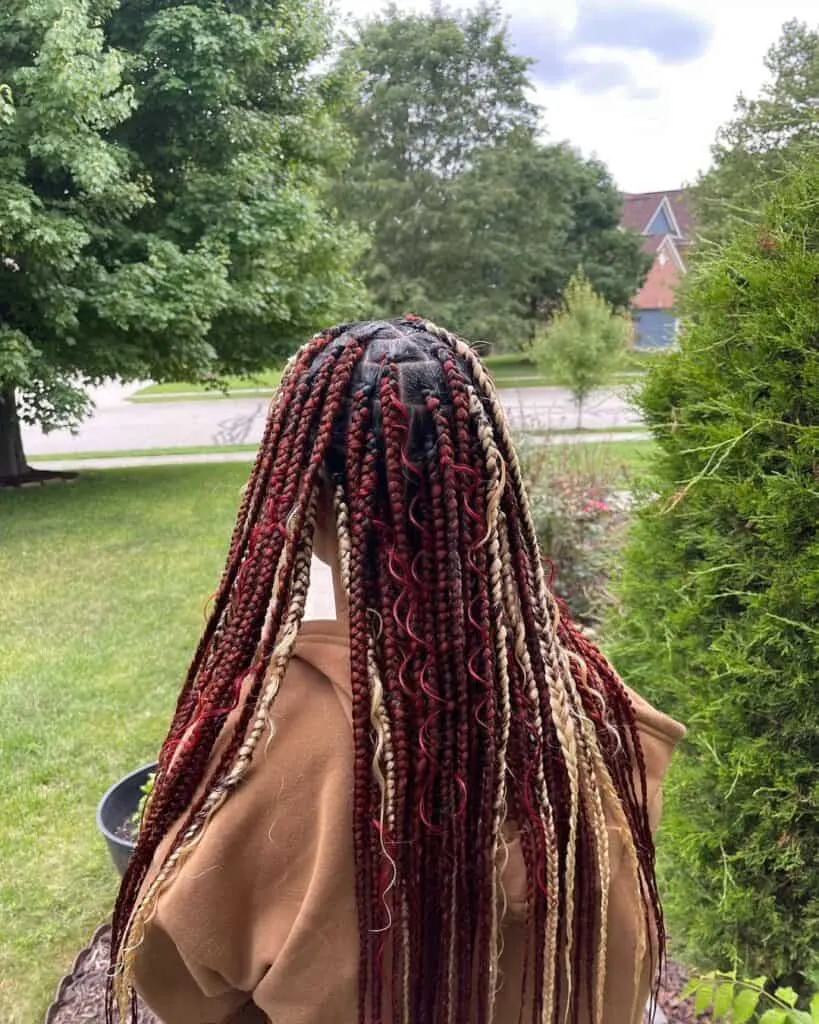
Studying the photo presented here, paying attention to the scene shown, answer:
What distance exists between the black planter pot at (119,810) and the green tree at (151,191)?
685 centimetres

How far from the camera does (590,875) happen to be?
4.27ft

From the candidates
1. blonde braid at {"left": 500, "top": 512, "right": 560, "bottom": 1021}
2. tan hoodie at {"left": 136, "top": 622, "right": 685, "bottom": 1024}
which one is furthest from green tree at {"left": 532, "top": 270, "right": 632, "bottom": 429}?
tan hoodie at {"left": 136, "top": 622, "right": 685, "bottom": 1024}

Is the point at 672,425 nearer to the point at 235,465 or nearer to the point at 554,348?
the point at 235,465

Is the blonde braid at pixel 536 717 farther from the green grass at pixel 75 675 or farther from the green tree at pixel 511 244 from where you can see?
the green tree at pixel 511 244

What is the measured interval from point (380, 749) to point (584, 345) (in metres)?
17.3

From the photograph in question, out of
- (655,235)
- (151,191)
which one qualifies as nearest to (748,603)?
(151,191)

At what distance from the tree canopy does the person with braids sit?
99.6 feet

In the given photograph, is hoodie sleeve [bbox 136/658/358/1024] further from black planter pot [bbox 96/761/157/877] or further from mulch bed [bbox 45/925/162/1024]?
black planter pot [bbox 96/761/157/877]

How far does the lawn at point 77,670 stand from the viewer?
3502 mm

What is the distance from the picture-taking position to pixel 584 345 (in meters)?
17.5

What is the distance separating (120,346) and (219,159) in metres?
2.85

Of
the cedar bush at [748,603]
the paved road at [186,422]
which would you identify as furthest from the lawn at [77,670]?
the paved road at [186,422]

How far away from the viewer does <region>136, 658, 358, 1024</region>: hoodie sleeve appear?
1143mm

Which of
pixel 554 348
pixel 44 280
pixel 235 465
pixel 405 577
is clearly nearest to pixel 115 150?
pixel 44 280
